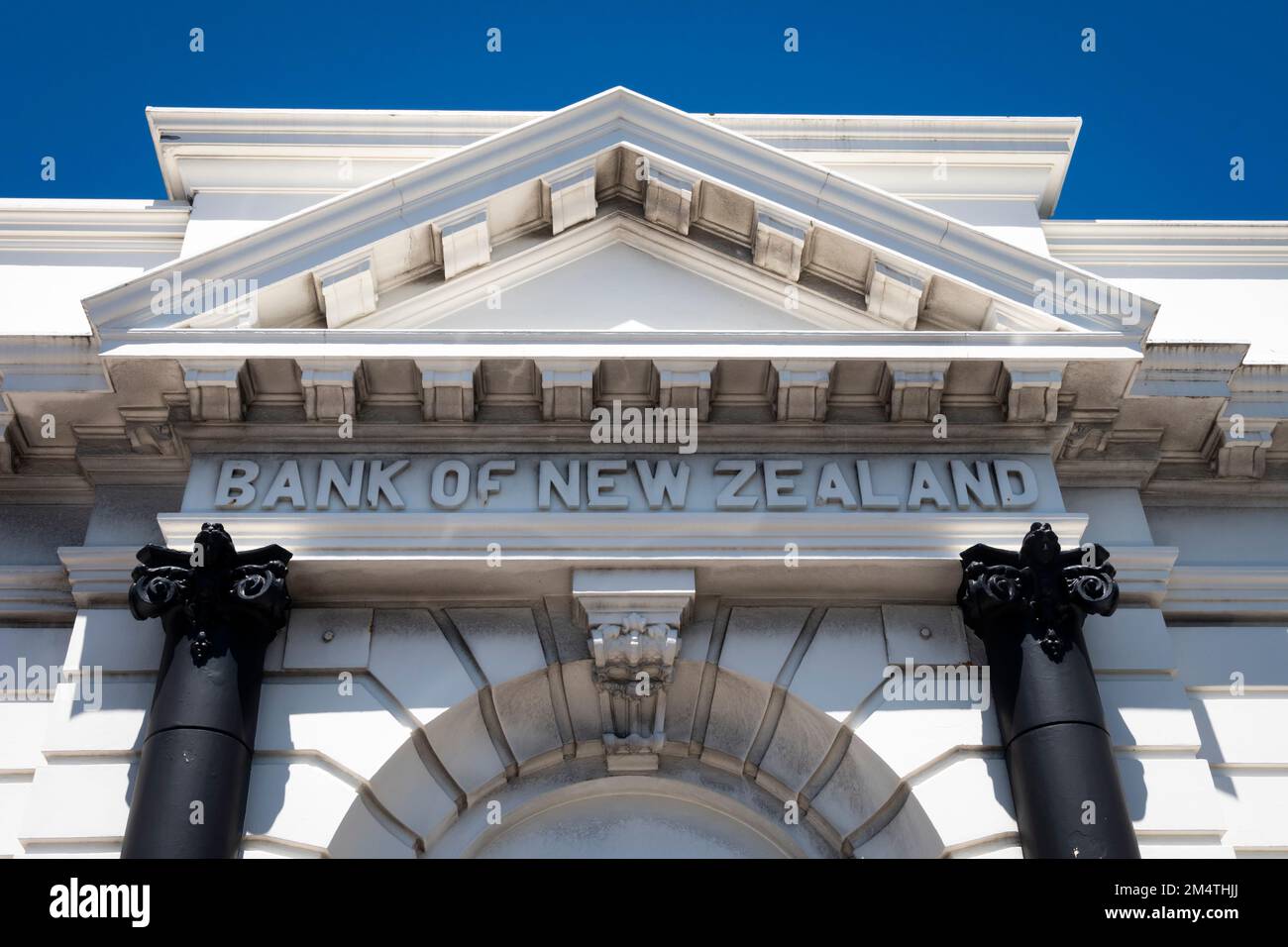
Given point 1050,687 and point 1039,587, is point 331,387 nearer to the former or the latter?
point 1039,587

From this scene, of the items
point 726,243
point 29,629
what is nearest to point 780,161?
point 726,243

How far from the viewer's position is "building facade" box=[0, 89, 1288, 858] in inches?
431

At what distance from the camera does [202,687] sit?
1056cm

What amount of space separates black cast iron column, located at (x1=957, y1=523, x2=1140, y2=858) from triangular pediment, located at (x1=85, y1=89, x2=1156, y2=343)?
2.12 meters

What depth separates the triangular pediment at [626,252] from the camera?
12391 millimetres

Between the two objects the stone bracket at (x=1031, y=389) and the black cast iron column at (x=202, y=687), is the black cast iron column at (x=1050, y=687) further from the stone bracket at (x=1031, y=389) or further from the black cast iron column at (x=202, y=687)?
the black cast iron column at (x=202, y=687)

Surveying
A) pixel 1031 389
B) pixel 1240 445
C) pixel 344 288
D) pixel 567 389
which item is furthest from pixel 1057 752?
pixel 344 288

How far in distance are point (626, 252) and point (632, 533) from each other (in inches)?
128

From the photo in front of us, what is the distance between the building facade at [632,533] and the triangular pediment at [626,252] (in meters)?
0.04

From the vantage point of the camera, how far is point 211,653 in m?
10.7

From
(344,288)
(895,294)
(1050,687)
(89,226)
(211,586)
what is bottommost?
(1050,687)
